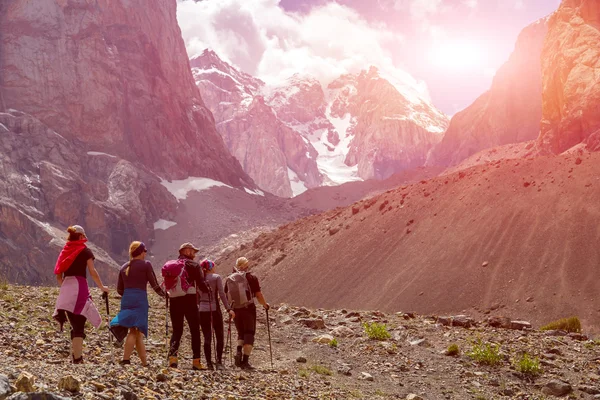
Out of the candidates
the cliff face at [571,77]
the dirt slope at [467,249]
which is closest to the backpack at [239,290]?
the dirt slope at [467,249]

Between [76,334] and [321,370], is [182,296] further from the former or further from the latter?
[321,370]

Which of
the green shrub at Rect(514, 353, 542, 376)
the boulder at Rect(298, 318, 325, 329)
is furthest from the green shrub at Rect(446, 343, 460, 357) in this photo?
the boulder at Rect(298, 318, 325, 329)

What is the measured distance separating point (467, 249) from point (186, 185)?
9176 cm

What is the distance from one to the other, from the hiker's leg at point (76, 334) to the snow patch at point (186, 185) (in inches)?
4274

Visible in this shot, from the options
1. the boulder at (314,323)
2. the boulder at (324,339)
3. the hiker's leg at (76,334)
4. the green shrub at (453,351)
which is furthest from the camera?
the boulder at (314,323)

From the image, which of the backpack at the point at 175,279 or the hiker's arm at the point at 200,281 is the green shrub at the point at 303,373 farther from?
the backpack at the point at 175,279

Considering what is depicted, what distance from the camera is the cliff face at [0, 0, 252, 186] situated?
344ft

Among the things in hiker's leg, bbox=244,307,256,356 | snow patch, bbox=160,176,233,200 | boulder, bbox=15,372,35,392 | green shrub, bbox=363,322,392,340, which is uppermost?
snow patch, bbox=160,176,233,200

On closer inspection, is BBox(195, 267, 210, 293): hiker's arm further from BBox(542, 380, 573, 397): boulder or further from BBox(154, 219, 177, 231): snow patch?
BBox(154, 219, 177, 231): snow patch

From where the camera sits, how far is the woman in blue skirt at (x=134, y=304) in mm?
9383

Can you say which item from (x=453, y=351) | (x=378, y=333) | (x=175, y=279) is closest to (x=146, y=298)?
(x=175, y=279)

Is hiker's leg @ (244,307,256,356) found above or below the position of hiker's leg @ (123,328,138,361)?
below

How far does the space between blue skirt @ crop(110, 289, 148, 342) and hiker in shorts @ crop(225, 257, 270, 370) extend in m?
2.85

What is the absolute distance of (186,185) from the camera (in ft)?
400
